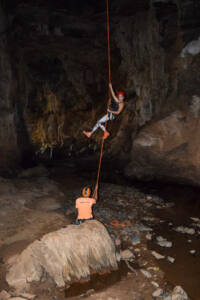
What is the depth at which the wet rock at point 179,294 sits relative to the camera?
4586 mm

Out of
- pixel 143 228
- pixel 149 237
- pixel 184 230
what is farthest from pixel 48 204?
pixel 184 230

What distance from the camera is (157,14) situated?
10.6 meters

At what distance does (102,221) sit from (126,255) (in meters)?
1.62

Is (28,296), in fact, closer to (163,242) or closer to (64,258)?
(64,258)

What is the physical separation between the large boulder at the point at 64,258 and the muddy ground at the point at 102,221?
0.17 meters

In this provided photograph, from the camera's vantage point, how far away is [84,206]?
5.91 meters

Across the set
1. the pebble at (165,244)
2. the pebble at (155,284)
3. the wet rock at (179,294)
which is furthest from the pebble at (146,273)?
the pebble at (165,244)

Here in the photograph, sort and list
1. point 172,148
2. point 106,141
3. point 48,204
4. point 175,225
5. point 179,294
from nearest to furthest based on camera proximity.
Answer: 1. point 179,294
2. point 175,225
3. point 48,204
4. point 172,148
5. point 106,141

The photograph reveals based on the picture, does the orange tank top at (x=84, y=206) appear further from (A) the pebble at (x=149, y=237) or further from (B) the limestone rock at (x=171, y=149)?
(B) the limestone rock at (x=171, y=149)

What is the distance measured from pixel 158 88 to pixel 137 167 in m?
3.99

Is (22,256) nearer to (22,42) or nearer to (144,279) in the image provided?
(144,279)

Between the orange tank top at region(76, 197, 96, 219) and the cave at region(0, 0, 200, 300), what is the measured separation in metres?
0.53

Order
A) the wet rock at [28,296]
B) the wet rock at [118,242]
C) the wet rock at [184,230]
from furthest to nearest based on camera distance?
the wet rock at [184,230] < the wet rock at [118,242] < the wet rock at [28,296]

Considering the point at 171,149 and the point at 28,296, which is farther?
the point at 171,149
